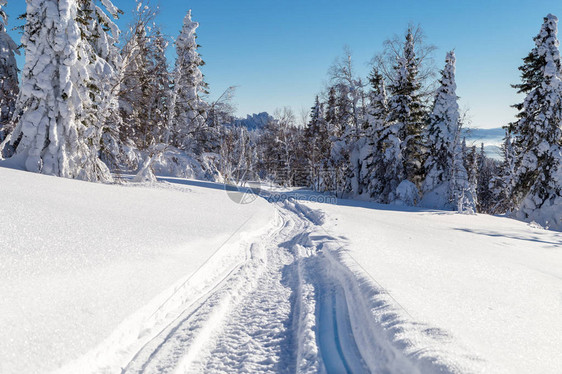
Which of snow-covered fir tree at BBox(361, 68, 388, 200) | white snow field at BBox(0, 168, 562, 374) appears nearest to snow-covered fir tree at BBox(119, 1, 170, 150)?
white snow field at BBox(0, 168, 562, 374)

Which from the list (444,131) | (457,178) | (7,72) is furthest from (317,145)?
(7,72)

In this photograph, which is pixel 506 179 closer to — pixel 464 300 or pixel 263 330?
pixel 464 300

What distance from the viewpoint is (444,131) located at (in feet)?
65.9

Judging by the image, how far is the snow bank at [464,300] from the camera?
7.29ft

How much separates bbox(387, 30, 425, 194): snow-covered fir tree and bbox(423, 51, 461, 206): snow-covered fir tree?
107 centimetres

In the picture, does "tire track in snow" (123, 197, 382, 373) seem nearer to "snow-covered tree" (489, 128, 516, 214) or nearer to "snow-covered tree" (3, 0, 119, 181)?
"snow-covered tree" (3, 0, 119, 181)

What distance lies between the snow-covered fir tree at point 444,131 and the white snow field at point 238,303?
15.4m

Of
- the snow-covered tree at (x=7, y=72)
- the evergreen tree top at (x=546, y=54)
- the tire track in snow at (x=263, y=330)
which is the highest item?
the evergreen tree top at (x=546, y=54)

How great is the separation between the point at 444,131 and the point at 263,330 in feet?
68.8

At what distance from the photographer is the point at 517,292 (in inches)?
153

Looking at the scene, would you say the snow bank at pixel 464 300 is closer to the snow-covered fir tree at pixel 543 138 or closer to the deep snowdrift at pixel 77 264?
the deep snowdrift at pixel 77 264

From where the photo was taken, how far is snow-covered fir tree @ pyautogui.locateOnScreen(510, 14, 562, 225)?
1611 centimetres

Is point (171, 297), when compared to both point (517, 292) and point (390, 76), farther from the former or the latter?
point (390, 76)

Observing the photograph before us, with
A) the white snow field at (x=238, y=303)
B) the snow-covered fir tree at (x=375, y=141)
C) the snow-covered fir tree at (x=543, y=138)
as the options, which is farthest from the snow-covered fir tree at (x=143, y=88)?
the snow-covered fir tree at (x=543, y=138)
